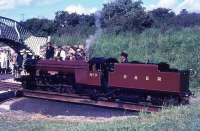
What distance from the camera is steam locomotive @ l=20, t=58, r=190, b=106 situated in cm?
1859

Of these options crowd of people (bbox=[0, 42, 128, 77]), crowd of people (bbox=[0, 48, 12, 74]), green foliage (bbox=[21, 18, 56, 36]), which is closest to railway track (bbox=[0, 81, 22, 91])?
crowd of people (bbox=[0, 42, 128, 77])

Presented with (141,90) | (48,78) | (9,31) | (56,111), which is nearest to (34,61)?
(48,78)

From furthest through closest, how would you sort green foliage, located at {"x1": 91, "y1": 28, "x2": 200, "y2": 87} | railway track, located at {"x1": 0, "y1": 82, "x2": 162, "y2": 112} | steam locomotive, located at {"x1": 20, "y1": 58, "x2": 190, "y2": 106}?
green foliage, located at {"x1": 91, "y1": 28, "x2": 200, "y2": 87} < steam locomotive, located at {"x1": 20, "y1": 58, "x2": 190, "y2": 106} < railway track, located at {"x1": 0, "y1": 82, "x2": 162, "y2": 112}

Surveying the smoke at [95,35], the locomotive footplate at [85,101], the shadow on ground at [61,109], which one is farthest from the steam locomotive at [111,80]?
the smoke at [95,35]

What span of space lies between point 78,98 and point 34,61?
4764 millimetres

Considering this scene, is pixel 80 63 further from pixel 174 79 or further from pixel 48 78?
pixel 174 79

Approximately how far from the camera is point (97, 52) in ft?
116

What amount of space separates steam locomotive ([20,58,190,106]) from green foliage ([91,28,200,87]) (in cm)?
624

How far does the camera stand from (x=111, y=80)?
2050 centimetres

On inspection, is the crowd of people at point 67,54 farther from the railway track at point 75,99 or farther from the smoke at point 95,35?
the smoke at point 95,35

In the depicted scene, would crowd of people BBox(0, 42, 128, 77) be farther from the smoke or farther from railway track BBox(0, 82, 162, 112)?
railway track BBox(0, 82, 162, 112)

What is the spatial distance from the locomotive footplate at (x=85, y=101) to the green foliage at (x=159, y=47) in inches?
274

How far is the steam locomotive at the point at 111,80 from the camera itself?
18594 mm

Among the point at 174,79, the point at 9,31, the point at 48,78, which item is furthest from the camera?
the point at 9,31
